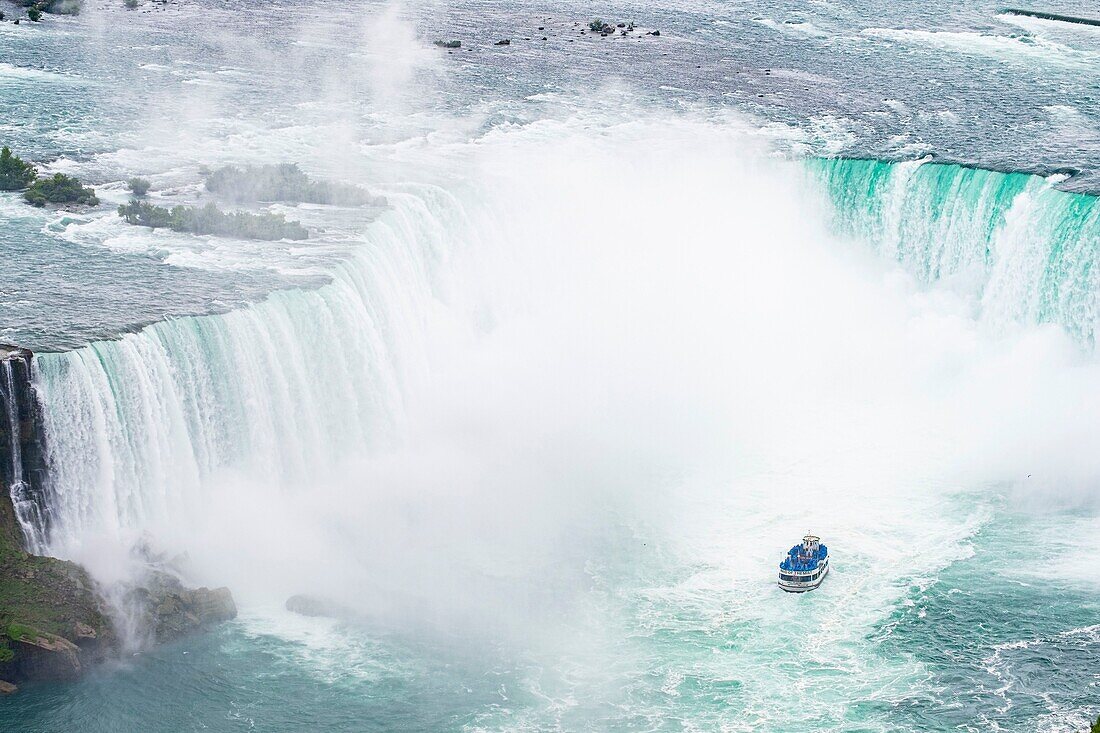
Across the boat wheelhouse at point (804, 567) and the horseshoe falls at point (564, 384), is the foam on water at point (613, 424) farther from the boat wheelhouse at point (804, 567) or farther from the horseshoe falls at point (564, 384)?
the boat wheelhouse at point (804, 567)

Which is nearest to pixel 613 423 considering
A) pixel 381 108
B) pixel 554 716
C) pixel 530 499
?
pixel 530 499

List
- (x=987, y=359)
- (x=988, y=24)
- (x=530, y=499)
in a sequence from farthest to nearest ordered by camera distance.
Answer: (x=988, y=24)
(x=987, y=359)
(x=530, y=499)

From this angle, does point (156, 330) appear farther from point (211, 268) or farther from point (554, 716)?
point (554, 716)

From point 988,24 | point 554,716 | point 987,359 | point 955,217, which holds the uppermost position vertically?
point 988,24

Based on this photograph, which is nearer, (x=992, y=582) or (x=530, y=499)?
(x=992, y=582)

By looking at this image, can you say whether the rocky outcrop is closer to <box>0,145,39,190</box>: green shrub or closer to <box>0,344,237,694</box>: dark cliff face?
<box>0,344,237,694</box>: dark cliff face

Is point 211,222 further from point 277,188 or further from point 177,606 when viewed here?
point 177,606
